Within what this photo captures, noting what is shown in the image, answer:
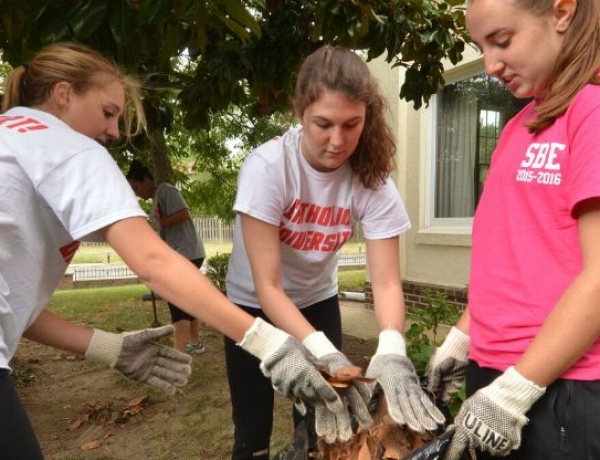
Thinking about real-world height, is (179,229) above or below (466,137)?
below

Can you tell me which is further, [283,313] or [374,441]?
[283,313]

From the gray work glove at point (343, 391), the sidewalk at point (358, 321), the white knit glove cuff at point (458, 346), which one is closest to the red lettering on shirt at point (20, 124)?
the gray work glove at point (343, 391)

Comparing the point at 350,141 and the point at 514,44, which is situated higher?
the point at 514,44

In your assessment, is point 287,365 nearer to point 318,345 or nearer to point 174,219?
point 318,345

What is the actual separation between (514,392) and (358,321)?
5.78 meters

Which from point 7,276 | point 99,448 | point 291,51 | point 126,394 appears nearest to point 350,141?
point 7,276

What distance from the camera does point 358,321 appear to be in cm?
693

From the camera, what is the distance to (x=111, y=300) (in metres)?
10.2

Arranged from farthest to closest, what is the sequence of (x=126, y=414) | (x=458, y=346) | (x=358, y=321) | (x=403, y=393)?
(x=358, y=321)
(x=126, y=414)
(x=458, y=346)
(x=403, y=393)

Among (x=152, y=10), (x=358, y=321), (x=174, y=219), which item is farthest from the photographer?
(x=358, y=321)

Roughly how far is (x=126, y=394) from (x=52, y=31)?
3079mm

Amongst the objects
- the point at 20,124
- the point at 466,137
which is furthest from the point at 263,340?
the point at 466,137

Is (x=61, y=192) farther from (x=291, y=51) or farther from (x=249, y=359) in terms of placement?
(x=291, y=51)

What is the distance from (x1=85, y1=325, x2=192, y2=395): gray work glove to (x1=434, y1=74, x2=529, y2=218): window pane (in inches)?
188
